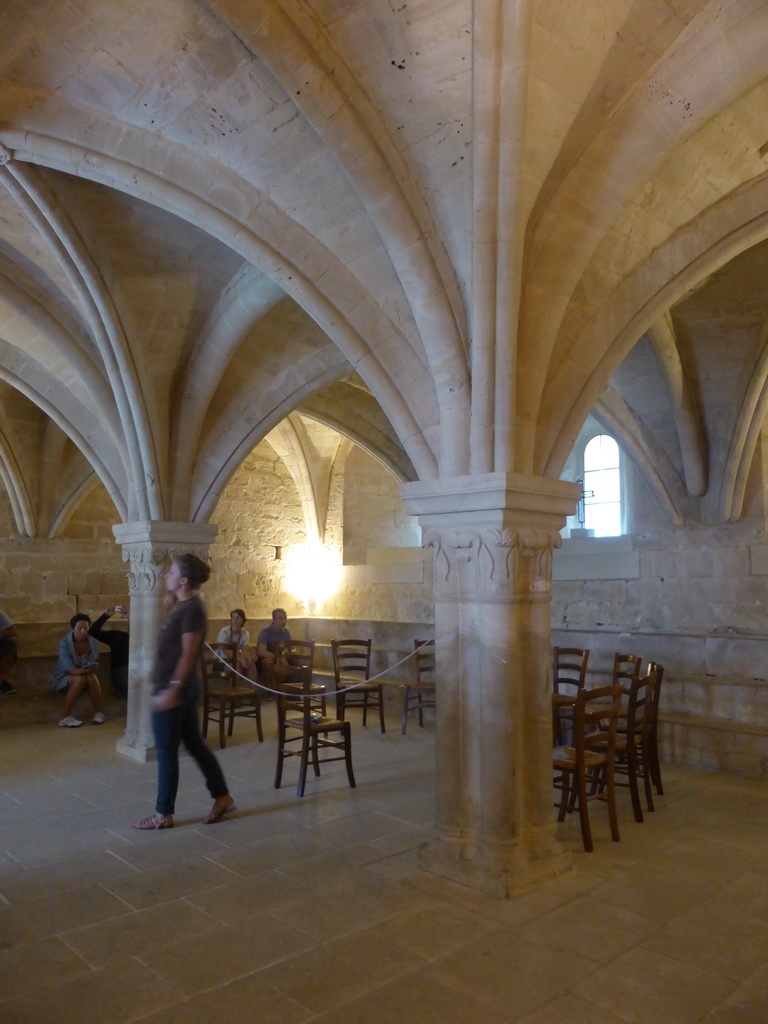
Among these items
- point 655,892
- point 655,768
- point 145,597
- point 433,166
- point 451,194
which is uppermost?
point 433,166

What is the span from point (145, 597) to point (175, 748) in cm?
240

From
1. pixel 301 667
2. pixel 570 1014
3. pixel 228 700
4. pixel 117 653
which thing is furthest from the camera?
pixel 117 653

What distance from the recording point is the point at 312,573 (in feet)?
34.6

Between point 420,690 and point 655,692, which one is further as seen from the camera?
point 420,690

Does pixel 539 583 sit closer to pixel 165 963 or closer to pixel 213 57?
pixel 165 963

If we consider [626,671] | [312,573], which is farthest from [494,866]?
[312,573]

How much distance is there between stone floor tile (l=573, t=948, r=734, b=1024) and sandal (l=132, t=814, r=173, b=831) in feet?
7.58

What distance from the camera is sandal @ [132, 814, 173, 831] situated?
385cm

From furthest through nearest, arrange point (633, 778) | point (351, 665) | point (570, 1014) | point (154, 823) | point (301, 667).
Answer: point (351, 665), point (301, 667), point (633, 778), point (154, 823), point (570, 1014)

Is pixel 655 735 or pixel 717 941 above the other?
pixel 655 735

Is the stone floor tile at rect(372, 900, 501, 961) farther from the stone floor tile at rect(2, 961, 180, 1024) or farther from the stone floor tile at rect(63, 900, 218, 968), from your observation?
the stone floor tile at rect(2, 961, 180, 1024)

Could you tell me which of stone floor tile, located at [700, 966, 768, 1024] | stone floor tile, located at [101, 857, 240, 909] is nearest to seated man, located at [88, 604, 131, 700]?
Answer: stone floor tile, located at [101, 857, 240, 909]

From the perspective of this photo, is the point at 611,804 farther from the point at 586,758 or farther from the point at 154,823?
the point at 154,823

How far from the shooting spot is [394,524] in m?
10.9
